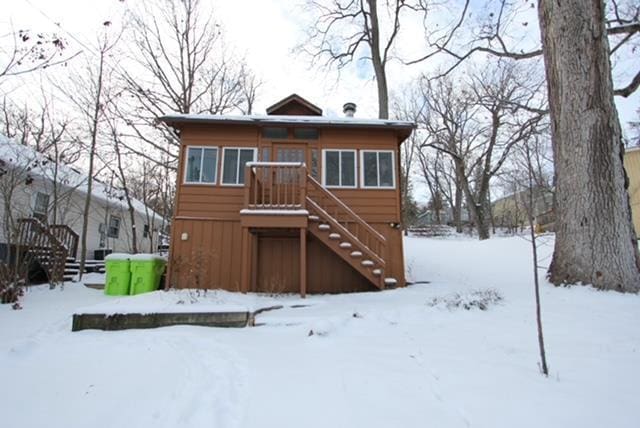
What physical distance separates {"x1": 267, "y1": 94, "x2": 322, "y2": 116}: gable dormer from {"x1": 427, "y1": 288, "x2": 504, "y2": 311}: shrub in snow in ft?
21.6

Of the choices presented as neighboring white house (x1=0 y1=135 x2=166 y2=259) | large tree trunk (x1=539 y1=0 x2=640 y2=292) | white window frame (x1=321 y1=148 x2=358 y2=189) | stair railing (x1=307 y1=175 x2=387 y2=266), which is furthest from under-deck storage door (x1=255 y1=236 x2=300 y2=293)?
large tree trunk (x1=539 y1=0 x2=640 y2=292)

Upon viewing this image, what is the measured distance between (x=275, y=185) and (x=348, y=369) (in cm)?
572

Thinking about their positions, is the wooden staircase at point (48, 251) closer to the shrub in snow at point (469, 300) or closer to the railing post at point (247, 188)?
the railing post at point (247, 188)

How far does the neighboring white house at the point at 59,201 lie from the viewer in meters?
8.17

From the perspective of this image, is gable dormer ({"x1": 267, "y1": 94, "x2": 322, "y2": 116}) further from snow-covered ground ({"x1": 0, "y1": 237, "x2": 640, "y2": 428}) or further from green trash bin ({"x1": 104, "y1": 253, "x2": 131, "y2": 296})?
snow-covered ground ({"x1": 0, "y1": 237, "x2": 640, "y2": 428})

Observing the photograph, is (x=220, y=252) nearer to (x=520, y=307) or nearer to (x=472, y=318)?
(x=472, y=318)

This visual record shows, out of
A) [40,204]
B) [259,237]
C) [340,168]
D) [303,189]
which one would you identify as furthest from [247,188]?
[40,204]

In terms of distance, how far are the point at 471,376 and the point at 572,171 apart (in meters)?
4.69

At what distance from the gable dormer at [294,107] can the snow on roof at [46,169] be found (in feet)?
20.8

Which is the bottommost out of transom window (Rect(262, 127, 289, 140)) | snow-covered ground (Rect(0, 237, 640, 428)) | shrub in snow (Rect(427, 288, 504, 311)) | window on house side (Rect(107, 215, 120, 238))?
snow-covered ground (Rect(0, 237, 640, 428))

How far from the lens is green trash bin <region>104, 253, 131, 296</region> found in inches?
297

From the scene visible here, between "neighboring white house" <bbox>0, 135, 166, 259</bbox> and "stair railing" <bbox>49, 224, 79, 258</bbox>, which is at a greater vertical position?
"neighboring white house" <bbox>0, 135, 166, 259</bbox>

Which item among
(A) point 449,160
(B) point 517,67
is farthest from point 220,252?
(A) point 449,160

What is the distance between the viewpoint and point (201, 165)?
8.45 m
